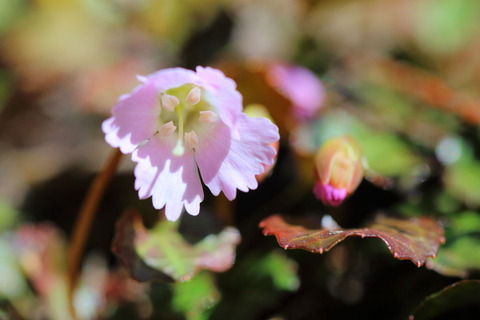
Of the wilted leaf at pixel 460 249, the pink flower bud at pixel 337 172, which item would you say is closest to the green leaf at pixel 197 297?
the pink flower bud at pixel 337 172

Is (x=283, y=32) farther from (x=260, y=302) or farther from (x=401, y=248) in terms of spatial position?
(x=401, y=248)

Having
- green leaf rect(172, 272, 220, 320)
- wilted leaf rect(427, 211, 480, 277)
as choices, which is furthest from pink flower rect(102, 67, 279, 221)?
wilted leaf rect(427, 211, 480, 277)

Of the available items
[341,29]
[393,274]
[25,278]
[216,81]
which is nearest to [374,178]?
[393,274]

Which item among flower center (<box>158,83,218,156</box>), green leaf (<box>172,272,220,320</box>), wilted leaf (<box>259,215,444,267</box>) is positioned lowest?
green leaf (<box>172,272,220,320</box>)

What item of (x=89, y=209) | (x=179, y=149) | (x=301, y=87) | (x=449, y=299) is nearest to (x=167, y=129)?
(x=179, y=149)

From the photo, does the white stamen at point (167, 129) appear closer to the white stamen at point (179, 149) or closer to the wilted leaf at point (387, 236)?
the white stamen at point (179, 149)

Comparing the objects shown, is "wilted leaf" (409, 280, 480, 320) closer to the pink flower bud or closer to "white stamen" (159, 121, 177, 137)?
the pink flower bud
